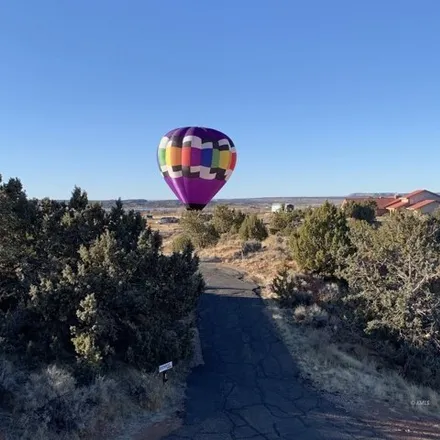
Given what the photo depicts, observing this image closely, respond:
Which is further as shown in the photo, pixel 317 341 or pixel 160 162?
pixel 160 162

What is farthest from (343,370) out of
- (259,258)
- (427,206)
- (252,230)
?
(427,206)

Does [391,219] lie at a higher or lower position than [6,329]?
higher

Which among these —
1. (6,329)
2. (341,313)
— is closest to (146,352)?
(6,329)

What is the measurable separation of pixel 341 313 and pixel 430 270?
3.62 meters

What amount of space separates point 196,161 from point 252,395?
8672 millimetres

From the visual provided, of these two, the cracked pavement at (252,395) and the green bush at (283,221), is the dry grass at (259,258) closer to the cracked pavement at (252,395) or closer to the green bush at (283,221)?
the green bush at (283,221)

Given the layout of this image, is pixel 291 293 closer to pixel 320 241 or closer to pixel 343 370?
pixel 320 241

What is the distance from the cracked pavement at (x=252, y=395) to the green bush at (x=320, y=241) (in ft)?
18.4

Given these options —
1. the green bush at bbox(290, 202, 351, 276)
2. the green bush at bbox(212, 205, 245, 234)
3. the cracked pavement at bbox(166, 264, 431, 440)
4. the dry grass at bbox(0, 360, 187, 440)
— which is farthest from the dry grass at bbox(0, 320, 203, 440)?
the green bush at bbox(212, 205, 245, 234)

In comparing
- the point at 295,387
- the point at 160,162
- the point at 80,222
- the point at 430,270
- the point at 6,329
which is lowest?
the point at 295,387

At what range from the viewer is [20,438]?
797 centimetres

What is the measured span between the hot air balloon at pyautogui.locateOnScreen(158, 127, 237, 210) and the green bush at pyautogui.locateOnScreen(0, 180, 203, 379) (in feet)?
14.5

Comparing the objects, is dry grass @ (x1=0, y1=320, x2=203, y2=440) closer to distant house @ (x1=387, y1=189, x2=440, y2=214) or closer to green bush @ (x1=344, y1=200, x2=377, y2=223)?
green bush @ (x1=344, y1=200, x2=377, y2=223)

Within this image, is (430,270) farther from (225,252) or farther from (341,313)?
(225,252)
